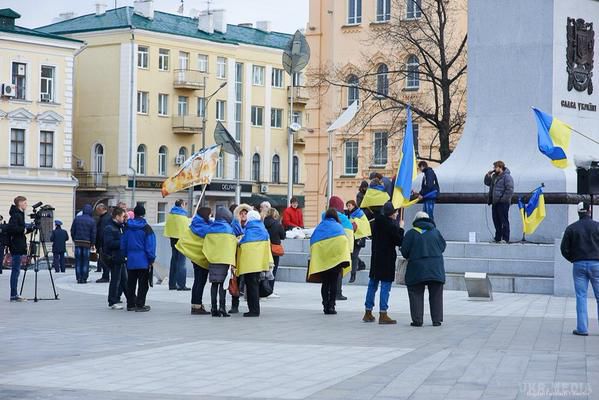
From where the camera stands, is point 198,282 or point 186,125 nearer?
point 198,282

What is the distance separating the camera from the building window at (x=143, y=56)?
8201 centimetres

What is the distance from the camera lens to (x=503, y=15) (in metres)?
30.1

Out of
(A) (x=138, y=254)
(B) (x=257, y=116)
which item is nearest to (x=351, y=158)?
(B) (x=257, y=116)

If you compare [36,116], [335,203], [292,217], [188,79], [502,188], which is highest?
[188,79]

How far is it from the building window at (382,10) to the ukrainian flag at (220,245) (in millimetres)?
53062

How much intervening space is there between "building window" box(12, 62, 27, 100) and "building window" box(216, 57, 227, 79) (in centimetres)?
1713

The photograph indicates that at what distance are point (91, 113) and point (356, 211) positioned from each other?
5692cm

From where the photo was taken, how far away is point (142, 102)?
3268 inches

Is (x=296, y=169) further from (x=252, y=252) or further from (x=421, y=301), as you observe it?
(x=421, y=301)

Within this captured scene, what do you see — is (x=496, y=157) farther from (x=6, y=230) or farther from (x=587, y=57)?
(x=6, y=230)

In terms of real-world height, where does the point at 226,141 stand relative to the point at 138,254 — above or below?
above

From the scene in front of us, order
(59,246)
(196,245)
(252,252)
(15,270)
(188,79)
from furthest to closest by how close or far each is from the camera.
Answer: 1. (188,79)
2. (59,246)
3. (15,270)
4. (196,245)
5. (252,252)

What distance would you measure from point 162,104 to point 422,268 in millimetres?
67292

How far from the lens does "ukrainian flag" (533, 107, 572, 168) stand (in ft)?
78.9
